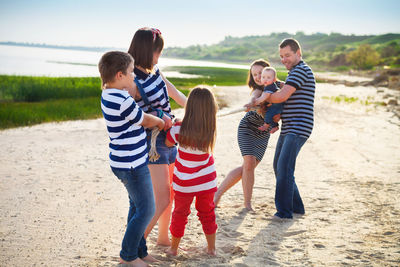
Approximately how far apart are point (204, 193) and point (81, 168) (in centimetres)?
454

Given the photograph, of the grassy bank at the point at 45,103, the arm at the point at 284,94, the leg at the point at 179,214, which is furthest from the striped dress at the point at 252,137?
the grassy bank at the point at 45,103

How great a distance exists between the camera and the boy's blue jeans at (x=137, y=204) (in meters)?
2.94

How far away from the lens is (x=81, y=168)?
7242 millimetres

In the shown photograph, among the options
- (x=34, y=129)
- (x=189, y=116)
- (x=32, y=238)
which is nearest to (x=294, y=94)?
(x=189, y=116)

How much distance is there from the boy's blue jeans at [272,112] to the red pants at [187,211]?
4.88 ft

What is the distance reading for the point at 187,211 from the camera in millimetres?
3424

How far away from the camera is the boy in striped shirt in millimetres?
2814

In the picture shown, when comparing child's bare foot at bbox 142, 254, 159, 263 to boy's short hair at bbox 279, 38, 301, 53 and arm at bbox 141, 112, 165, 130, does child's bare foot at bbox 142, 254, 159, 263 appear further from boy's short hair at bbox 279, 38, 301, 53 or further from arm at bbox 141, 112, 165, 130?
boy's short hair at bbox 279, 38, 301, 53

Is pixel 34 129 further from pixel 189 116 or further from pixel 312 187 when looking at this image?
pixel 189 116

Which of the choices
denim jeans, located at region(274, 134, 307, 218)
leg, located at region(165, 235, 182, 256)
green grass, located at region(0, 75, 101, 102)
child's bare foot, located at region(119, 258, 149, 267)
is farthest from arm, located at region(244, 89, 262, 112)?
green grass, located at region(0, 75, 101, 102)

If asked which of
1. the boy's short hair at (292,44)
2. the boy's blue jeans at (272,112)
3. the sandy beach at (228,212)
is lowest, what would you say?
the sandy beach at (228,212)

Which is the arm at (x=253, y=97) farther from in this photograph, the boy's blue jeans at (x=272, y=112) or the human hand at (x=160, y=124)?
the human hand at (x=160, y=124)

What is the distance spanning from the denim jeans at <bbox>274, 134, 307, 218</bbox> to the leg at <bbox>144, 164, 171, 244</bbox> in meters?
1.75

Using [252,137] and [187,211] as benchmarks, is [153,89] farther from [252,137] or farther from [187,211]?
[252,137]
